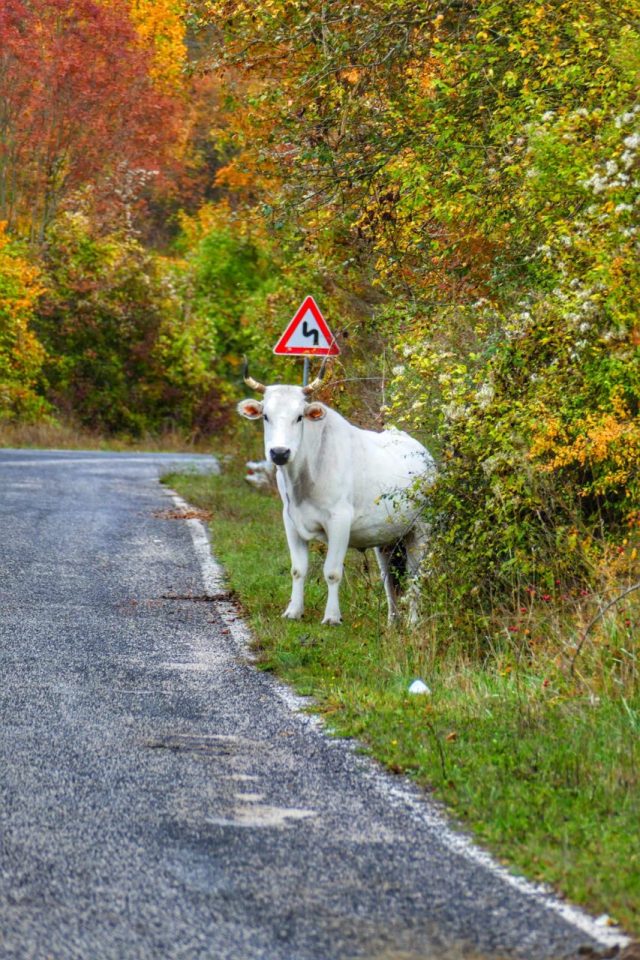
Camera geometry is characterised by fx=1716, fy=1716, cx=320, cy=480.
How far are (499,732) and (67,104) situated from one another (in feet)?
122

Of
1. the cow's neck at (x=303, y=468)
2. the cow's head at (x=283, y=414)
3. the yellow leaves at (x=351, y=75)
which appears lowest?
the cow's neck at (x=303, y=468)

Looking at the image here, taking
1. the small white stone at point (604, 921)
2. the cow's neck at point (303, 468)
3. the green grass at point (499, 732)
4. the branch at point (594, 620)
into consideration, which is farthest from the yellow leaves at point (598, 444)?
the small white stone at point (604, 921)

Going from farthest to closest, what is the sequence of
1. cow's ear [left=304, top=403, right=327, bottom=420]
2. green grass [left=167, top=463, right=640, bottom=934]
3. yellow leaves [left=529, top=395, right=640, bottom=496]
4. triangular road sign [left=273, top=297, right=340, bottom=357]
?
triangular road sign [left=273, top=297, right=340, bottom=357] < cow's ear [left=304, top=403, right=327, bottom=420] < yellow leaves [left=529, top=395, right=640, bottom=496] < green grass [left=167, top=463, right=640, bottom=934]

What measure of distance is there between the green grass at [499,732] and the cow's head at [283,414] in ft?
4.11

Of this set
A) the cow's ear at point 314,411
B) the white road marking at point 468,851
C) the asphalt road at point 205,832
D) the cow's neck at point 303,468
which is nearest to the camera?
the asphalt road at point 205,832

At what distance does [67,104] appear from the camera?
43.2 metres

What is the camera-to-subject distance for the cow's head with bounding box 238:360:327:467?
1249 cm

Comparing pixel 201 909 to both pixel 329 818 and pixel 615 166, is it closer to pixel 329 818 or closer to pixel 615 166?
pixel 329 818

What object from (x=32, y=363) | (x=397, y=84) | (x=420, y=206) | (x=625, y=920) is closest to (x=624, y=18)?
(x=420, y=206)

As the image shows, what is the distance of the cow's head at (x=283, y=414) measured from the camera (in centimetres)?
1249

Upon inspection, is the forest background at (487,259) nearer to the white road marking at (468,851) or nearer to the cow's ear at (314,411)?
the cow's ear at (314,411)

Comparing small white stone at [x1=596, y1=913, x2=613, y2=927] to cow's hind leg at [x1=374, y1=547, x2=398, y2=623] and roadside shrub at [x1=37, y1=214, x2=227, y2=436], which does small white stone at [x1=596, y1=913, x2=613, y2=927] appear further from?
roadside shrub at [x1=37, y1=214, x2=227, y2=436]

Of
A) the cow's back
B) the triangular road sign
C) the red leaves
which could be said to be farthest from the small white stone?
the red leaves

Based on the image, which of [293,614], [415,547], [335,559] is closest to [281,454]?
[335,559]
